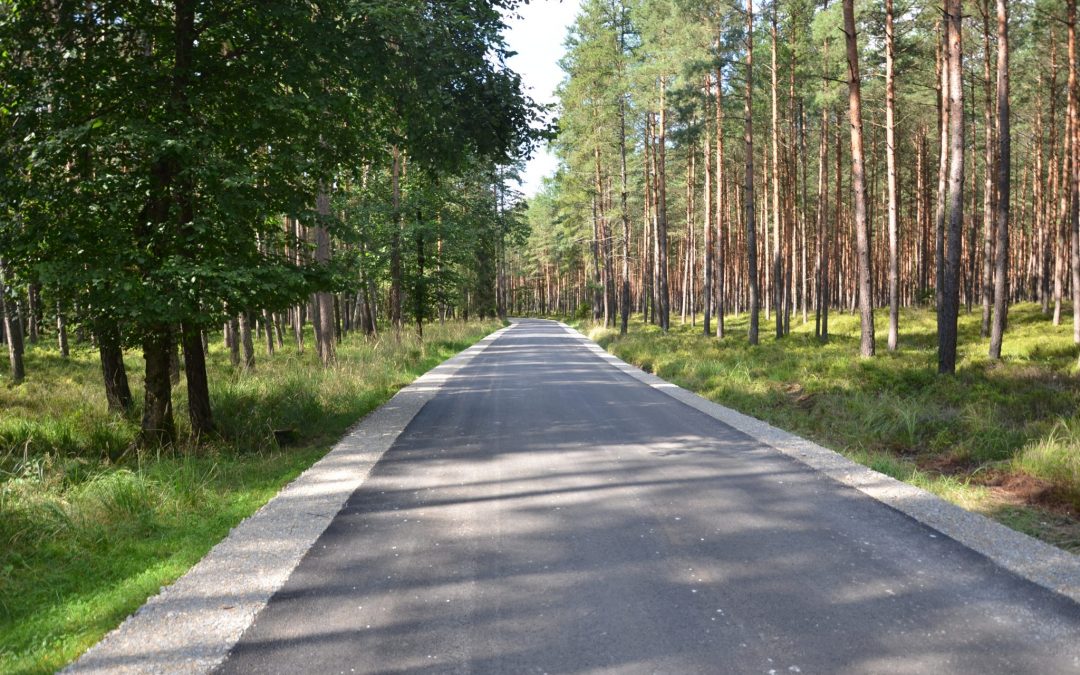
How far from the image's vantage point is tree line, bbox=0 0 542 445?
7.41 metres

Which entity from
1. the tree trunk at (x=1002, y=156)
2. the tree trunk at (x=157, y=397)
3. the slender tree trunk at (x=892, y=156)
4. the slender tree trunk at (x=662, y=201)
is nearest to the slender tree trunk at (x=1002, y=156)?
the tree trunk at (x=1002, y=156)

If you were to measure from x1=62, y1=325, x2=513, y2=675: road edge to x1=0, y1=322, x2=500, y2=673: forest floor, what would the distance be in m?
0.15

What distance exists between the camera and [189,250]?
8156mm

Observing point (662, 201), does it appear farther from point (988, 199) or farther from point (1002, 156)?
point (1002, 156)

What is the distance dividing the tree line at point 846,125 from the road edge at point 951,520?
665cm

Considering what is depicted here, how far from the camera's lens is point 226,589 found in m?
4.27

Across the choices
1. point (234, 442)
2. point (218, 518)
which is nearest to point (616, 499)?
point (218, 518)

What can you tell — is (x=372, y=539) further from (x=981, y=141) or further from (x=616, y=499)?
(x=981, y=141)

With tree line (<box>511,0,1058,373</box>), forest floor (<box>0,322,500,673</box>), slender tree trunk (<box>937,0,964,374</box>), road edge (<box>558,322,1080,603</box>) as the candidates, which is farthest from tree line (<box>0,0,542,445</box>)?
tree line (<box>511,0,1058,373</box>)

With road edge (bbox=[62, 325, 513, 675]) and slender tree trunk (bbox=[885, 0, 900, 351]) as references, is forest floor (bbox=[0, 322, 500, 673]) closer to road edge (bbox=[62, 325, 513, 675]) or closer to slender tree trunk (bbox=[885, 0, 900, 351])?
road edge (bbox=[62, 325, 513, 675])

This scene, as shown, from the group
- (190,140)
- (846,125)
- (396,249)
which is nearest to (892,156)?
(846,125)

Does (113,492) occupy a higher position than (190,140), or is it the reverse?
(190,140)

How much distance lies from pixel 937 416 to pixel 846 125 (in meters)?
28.3

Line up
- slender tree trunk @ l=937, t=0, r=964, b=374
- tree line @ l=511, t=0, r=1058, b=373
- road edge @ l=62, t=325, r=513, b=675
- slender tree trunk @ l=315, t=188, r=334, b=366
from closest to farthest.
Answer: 1. road edge @ l=62, t=325, r=513, b=675
2. slender tree trunk @ l=937, t=0, r=964, b=374
3. slender tree trunk @ l=315, t=188, r=334, b=366
4. tree line @ l=511, t=0, r=1058, b=373
